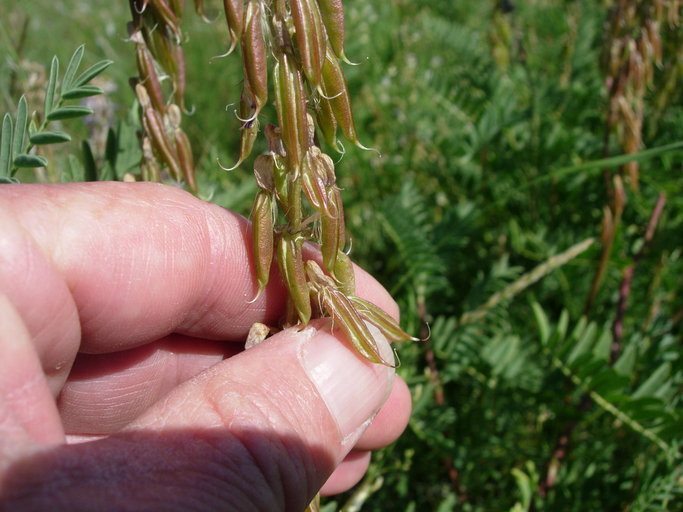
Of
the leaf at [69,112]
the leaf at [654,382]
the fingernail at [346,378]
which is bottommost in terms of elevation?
the leaf at [654,382]

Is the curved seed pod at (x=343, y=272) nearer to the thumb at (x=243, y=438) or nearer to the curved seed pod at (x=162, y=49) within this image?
the thumb at (x=243, y=438)

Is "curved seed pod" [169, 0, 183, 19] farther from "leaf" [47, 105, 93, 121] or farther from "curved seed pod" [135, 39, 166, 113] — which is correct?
"leaf" [47, 105, 93, 121]

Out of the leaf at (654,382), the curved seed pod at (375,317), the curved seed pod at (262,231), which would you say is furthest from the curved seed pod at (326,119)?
the leaf at (654,382)

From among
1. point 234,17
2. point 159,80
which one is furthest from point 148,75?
point 234,17

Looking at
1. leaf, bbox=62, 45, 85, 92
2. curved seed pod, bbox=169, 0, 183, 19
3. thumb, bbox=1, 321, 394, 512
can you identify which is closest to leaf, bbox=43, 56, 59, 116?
leaf, bbox=62, 45, 85, 92

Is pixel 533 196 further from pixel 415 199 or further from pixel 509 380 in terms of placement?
pixel 509 380

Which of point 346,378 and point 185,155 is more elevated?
point 185,155

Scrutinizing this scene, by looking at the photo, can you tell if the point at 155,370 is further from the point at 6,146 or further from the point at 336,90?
the point at 336,90
